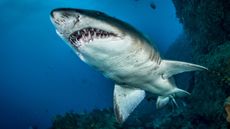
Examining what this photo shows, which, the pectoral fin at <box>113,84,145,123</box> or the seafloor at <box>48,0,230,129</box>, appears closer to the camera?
the pectoral fin at <box>113,84,145,123</box>

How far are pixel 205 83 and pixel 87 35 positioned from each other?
252 inches

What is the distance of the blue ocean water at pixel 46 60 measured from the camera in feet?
144

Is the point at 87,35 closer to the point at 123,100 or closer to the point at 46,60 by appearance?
the point at 123,100

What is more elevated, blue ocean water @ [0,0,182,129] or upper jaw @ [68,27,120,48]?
blue ocean water @ [0,0,182,129]

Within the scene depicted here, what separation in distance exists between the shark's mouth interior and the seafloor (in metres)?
4.79

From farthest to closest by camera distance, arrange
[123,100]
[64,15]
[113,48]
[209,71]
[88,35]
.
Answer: [209,71] < [123,100] < [113,48] < [88,35] < [64,15]

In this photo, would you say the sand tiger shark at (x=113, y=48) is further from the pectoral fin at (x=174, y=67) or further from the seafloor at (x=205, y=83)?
the seafloor at (x=205, y=83)

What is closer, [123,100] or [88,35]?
[88,35]

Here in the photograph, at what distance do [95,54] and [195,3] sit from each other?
330 inches

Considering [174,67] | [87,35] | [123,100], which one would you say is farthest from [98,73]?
[87,35]

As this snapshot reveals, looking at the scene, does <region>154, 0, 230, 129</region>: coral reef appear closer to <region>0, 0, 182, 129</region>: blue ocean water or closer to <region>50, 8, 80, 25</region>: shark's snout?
<region>50, 8, 80, 25</region>: shark's snout

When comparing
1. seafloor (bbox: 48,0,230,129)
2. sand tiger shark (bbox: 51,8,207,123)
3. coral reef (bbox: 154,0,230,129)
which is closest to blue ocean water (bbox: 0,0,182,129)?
seafloor (bbox: 48,0,230,129)

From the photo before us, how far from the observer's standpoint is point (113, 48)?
124 inches

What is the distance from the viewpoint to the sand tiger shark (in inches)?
111
